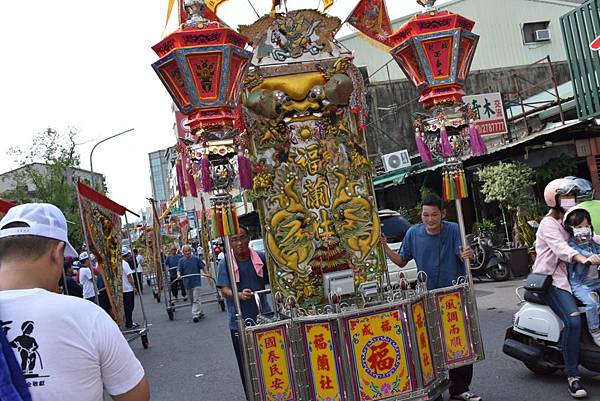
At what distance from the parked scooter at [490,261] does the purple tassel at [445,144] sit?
7401 millimetres

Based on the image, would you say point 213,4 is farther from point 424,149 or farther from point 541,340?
point 541,340

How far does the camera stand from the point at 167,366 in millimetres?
8516

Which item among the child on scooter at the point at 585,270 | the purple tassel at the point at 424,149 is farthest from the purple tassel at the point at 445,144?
the child on scooter at the point at 585,270

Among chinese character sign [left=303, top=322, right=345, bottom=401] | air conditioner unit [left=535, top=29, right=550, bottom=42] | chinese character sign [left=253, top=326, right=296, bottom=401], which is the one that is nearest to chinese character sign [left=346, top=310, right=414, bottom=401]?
chinese character sign [left=303, top=322, right=345, bottom=401]

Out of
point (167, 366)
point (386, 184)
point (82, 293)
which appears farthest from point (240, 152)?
point (386, 184)

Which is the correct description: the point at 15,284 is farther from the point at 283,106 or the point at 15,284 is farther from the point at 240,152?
the point at 283,106

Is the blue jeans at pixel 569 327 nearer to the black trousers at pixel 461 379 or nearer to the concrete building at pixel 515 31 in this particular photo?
the black trousers at pixel 461 379

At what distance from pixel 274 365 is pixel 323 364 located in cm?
35

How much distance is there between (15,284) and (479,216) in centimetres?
1563

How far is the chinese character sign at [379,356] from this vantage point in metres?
4.25

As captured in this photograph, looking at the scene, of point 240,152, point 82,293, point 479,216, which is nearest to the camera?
point 240,152

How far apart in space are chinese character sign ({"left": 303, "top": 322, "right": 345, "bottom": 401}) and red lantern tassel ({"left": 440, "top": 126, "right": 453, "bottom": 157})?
1.78m

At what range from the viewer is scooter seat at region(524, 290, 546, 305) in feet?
16.5

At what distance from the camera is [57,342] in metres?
1.95
